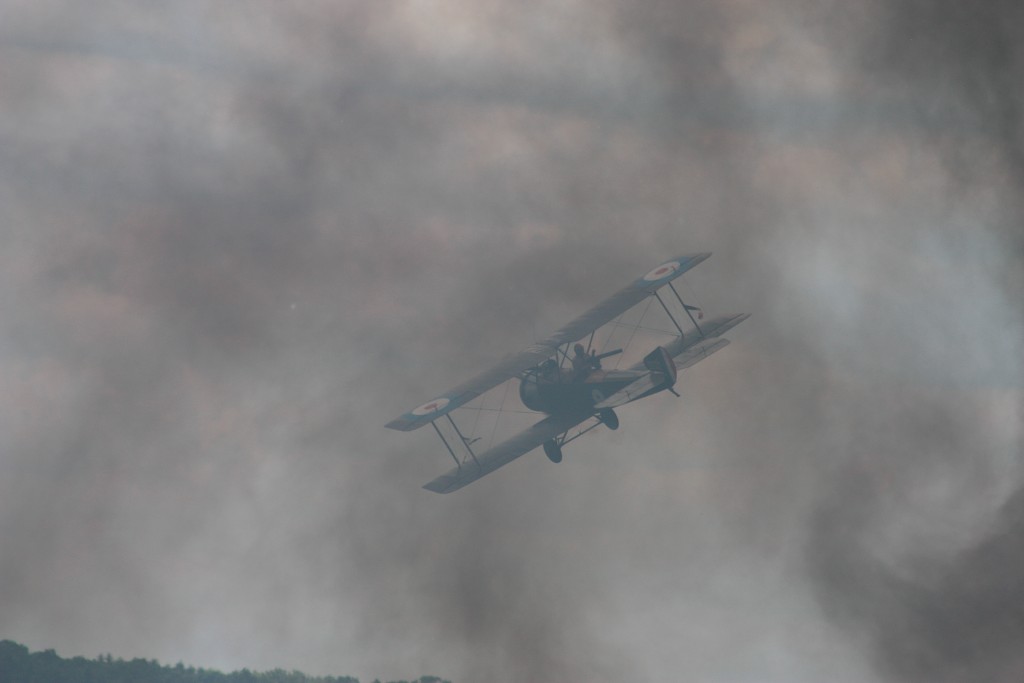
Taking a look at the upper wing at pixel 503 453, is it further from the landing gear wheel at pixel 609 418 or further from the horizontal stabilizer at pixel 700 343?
the horizontal stabilizer at pixel 700 343

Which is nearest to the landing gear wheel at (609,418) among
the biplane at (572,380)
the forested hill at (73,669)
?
the biplane at (572,380)

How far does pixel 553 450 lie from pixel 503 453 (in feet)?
10.9

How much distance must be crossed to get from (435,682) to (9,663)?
173 feet

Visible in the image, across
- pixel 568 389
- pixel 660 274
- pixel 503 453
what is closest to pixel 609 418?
pixel 568 389

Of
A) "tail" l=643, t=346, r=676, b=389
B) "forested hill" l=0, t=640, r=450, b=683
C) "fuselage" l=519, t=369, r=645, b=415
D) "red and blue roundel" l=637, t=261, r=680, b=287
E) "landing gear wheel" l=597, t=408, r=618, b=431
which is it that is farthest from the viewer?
"forested hill" l=0, t=640, r=450, b=683

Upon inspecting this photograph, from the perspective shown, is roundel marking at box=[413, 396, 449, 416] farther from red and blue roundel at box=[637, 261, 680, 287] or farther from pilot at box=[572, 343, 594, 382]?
red and blue roundel at box=[637, 261, 680, 287]

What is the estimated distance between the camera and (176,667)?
141375 millimetres

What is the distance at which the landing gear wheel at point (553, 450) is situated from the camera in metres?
98.4

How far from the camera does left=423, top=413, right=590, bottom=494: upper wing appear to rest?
97.6m

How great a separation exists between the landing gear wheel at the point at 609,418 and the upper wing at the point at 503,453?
1.25 meters

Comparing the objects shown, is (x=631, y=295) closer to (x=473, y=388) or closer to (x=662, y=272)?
(x=662, y=272)

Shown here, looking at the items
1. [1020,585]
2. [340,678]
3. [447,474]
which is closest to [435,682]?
[340,678]

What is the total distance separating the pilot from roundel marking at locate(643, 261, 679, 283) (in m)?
7.93

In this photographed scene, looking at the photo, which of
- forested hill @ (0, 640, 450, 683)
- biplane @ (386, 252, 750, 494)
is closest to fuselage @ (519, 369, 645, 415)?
biplane @ (386, 252, 750, 494)
